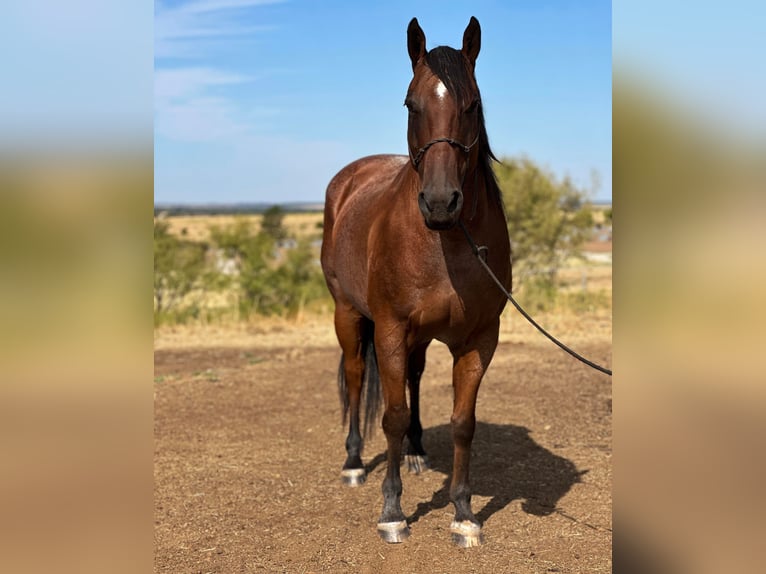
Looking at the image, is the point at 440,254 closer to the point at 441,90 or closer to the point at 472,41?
the point at 441,90

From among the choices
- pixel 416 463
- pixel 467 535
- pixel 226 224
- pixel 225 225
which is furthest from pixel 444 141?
pixel 225 225

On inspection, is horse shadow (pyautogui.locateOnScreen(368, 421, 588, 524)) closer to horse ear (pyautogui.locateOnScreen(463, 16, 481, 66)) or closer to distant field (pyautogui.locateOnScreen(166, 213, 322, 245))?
horse ear (pyautogui.locateOnScreen(463, 16, 481, 66))

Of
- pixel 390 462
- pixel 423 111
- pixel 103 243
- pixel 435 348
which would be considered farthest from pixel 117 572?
pixel 435 348

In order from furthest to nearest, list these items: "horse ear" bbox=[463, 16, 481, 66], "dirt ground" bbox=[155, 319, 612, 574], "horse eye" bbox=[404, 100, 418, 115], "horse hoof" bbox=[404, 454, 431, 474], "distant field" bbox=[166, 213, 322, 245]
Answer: "distant field" bbox=[166, 213, 322, 245] → "horse hoof" bbox=[404, 454, 431, 474] → "dirt ground" bbox=[155, 319, 612, 574] → "horse ear" bbox=[463, 16, 481, 66] → "horse eye" bbox=[404, 100, 418, 115]

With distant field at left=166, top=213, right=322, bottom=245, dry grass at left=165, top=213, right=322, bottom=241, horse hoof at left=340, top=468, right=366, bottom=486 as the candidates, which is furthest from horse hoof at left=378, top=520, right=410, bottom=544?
distant field at left=166, top=213, right=322, bottom=245

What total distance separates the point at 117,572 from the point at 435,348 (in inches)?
369

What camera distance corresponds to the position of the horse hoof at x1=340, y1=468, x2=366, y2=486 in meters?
5.23

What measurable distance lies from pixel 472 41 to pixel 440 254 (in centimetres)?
108

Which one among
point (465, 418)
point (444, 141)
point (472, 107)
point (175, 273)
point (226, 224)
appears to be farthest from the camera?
point (226, 224)

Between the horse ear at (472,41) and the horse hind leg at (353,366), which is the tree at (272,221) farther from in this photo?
the horse ear at (472,41)

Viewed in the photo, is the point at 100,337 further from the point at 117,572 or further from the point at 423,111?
the point at 423,111

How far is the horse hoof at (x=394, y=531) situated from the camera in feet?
13.6

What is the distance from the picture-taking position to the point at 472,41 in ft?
12.0

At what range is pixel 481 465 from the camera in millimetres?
5527
